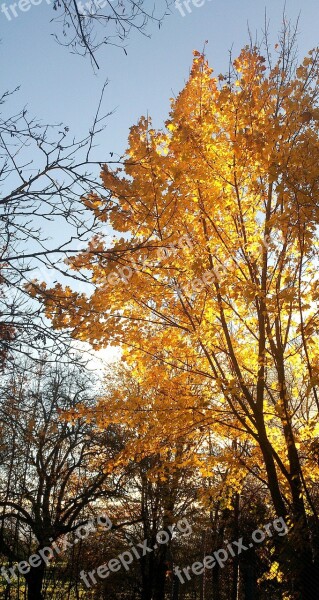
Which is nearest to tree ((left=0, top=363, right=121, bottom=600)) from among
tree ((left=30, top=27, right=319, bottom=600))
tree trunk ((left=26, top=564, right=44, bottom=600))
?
tree trunk ((left=26, top=564, right=44, bottom=600))

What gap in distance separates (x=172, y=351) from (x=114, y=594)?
1650 centimetres

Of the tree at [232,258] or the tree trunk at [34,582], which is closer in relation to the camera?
the tree at [232,258]

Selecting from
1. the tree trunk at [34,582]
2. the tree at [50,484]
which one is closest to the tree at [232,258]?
the tree at [50,484]

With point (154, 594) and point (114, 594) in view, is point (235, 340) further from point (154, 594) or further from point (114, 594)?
point (114, 594)

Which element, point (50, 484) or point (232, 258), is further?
point (50, 484)

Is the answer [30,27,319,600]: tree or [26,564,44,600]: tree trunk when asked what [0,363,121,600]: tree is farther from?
[30,27,319,600]: tree

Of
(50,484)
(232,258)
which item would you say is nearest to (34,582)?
(50,484)

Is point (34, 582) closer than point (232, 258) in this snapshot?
No

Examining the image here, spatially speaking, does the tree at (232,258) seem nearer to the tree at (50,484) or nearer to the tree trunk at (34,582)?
the tree at (50,484)

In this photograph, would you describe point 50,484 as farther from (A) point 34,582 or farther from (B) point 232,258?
(B) point 232,258

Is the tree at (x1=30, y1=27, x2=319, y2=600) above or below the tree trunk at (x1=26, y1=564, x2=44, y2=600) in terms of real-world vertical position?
above

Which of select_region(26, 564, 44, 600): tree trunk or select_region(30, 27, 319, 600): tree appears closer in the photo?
select_region(30, 27, 319, 600): tree

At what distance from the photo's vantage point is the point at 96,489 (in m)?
14.8

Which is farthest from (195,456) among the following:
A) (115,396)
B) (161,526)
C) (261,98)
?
(161,526)
